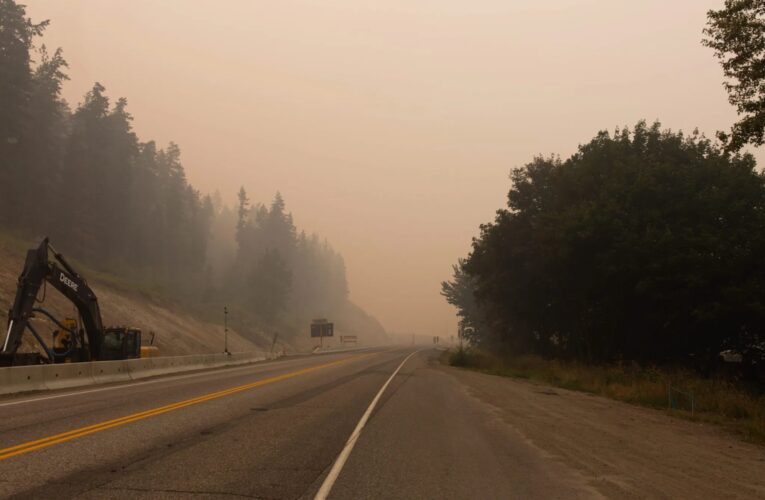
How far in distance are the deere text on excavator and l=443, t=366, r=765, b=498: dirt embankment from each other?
49.5 ft

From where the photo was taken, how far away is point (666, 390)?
18.8 metres

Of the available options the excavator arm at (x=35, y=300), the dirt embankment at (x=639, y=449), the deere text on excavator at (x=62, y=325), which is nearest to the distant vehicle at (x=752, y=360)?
the dirt embankment at (x=639, y=449)

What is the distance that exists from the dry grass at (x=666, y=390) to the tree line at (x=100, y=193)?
4890 centimetres

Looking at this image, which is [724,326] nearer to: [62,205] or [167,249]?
[62,205]

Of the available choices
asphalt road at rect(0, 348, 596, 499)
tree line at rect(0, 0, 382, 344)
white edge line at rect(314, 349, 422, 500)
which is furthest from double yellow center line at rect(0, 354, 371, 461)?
tree line at rect(0, 0, 382, 344)

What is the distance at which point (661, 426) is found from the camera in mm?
13273

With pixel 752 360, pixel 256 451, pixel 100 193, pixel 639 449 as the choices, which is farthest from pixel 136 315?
pixel 639 449

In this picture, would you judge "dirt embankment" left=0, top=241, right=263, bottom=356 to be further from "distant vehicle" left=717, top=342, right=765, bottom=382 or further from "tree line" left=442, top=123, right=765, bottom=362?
"distant vehicle" left=717, top=342, right=765, bottom=382

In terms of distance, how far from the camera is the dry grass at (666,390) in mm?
14219

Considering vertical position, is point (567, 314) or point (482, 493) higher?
point (567, 314)

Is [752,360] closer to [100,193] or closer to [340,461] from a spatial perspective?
[340,461]

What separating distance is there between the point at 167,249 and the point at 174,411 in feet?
279

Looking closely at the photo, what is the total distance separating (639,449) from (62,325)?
2004 centimetres

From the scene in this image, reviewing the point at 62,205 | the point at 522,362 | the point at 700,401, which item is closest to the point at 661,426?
the point at 700,401
